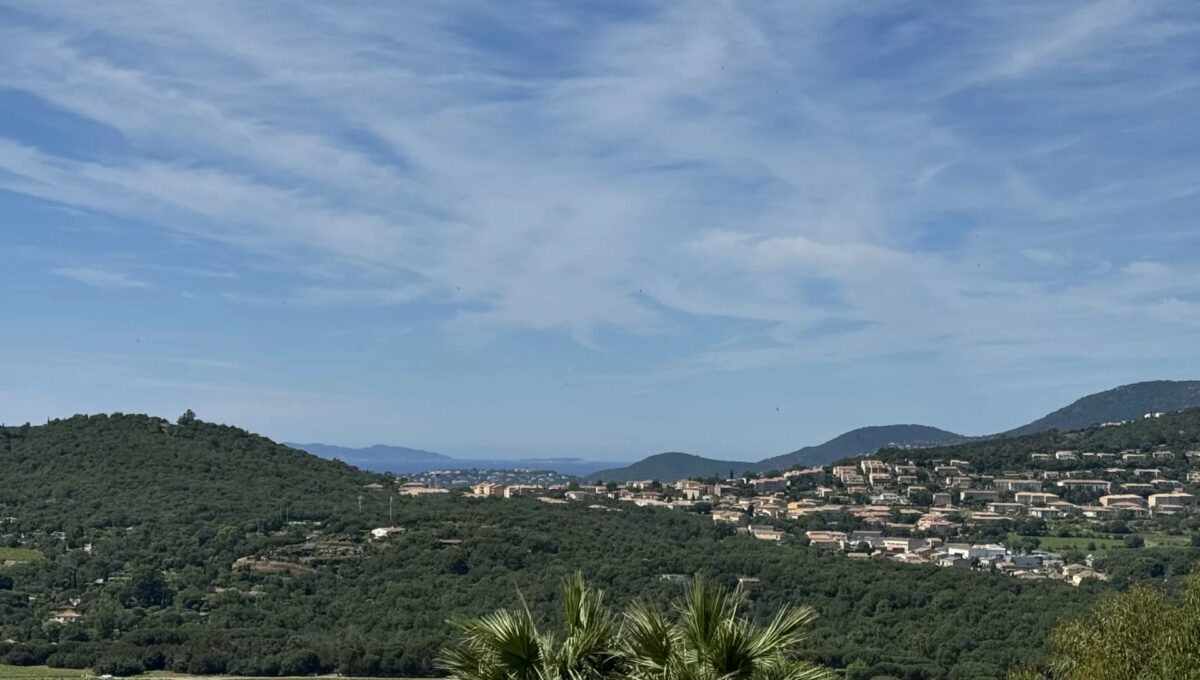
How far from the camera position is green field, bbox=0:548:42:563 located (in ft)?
183

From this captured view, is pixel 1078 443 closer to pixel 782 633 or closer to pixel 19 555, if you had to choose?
pixel 19 555

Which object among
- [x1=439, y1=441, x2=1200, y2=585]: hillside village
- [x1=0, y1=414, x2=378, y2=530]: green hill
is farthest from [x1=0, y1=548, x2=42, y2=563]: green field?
[x1=439, y1=441, x2=1200, y2=585]: hillside village

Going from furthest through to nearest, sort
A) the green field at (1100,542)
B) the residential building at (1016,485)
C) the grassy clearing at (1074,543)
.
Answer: the residential building at (1016,485), the grassy clearing at (1074,543), the green field at (1100,542)

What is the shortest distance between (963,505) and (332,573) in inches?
1845

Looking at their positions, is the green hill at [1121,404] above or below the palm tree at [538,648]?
above

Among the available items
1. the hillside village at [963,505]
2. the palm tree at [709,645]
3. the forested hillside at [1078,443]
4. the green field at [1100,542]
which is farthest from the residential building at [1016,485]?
the palm tree at [709,645]

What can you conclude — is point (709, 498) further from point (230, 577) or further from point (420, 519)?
point (230, 577)

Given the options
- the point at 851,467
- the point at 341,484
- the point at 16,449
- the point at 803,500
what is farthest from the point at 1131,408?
the point at 16,449

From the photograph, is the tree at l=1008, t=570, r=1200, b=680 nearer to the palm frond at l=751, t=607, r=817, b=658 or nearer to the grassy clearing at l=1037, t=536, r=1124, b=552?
the palm frond at l=751, t=607, r=817, b=658

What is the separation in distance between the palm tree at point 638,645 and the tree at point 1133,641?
695 centimetres

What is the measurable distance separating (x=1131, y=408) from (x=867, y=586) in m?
137

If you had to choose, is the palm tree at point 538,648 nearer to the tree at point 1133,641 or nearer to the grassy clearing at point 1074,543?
the tree at point 1133,641

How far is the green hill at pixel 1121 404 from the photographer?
16688cm

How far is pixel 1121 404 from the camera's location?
178 meters
